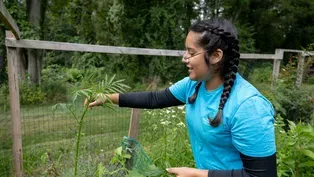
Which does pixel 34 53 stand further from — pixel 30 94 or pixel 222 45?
pixel 222 45

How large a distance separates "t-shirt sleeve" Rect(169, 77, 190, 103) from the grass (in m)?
1.07

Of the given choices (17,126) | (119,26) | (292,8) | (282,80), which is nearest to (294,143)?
(17,126)

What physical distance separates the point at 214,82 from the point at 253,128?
33cm

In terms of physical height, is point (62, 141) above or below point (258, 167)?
below

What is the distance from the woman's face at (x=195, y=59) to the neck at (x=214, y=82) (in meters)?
0.06

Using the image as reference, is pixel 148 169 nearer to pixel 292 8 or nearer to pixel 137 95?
pixel 137 95

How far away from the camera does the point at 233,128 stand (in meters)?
1.26

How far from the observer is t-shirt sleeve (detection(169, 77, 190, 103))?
5.84ft

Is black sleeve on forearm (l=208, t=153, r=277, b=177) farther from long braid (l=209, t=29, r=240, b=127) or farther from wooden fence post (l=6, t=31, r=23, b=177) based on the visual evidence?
wooden fence post (l=6, t=31, r=23, b=177)

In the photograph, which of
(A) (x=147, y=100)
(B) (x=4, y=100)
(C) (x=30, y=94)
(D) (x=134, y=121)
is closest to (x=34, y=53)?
(C) (x=30, y=94)

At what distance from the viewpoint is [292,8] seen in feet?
63.7

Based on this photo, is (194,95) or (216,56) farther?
(194,95)

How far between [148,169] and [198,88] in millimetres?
523

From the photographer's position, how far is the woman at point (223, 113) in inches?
47.8
